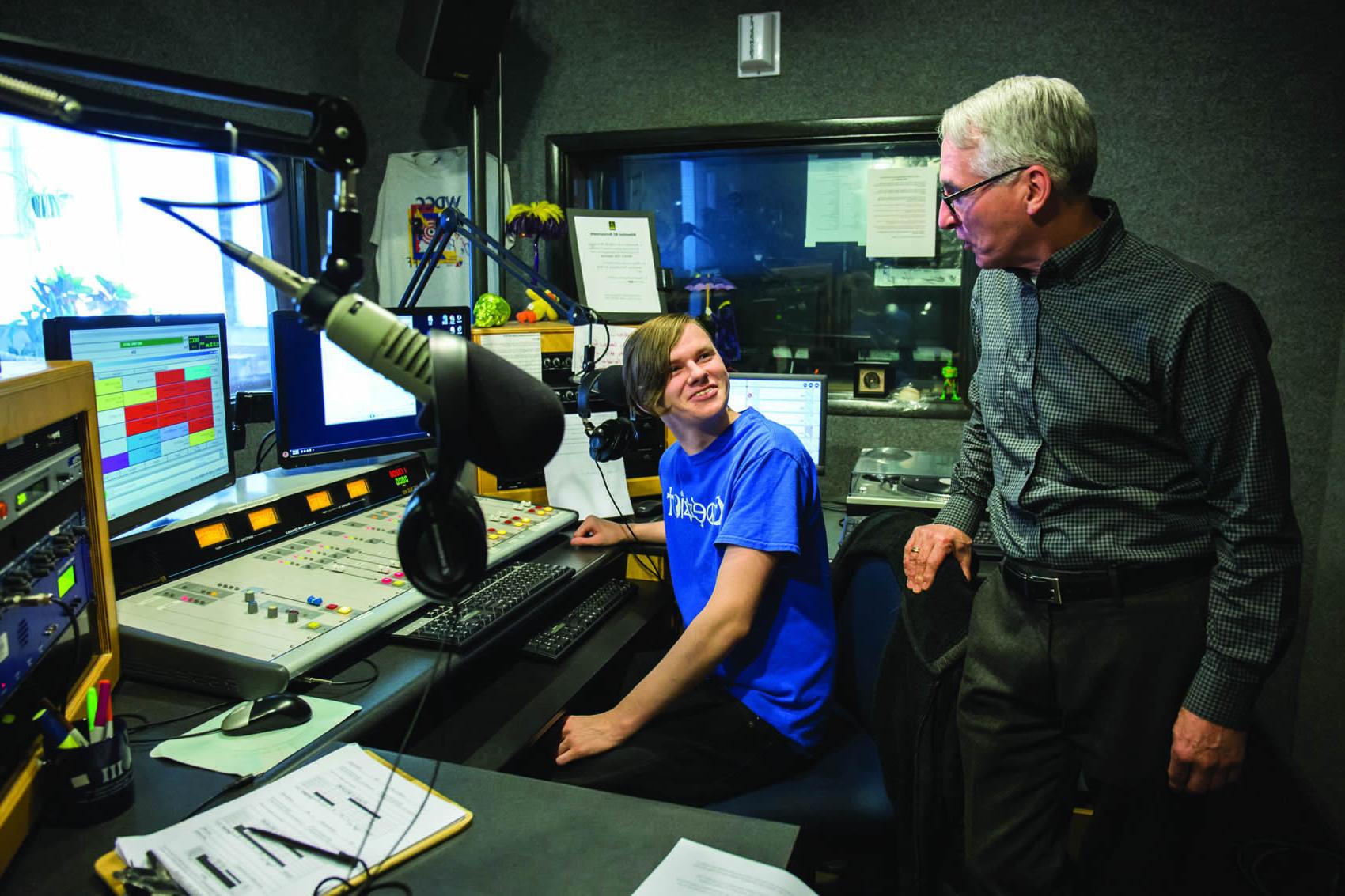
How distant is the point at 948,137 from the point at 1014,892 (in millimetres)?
1133

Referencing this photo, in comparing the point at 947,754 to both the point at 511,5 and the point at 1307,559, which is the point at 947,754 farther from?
the point at 511,5

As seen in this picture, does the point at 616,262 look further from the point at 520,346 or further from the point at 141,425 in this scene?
the point at 141,425

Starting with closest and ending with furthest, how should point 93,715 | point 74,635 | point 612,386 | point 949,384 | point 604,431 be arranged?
1. point 93,715
2. point 74,635
3. point 612,386
4. point 604,431
5. point 949,384

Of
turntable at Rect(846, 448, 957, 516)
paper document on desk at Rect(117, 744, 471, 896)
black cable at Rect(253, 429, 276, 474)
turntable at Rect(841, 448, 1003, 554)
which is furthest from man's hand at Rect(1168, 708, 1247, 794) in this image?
black cable at Rect(253, 429, 276, 474)

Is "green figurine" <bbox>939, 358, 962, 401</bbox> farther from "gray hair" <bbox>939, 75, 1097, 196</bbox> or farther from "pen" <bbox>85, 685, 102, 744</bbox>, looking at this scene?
"pen" <bbox>85, 685, 102, 744</bbox>

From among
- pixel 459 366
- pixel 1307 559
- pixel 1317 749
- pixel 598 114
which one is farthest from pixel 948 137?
pixel 1317 749

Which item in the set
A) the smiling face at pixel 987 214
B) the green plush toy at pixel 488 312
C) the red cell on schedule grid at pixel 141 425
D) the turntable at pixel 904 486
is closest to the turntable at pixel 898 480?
the turntable at pixel 904 486

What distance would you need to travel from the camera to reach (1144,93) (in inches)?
86.0

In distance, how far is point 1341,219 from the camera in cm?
209

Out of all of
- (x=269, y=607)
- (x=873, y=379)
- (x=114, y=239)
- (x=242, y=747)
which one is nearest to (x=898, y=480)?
(x=873, y=379)

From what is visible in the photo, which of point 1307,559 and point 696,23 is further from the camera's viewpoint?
point 696,23

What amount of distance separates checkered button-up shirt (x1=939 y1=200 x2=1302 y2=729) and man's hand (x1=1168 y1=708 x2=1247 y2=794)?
0.02 m

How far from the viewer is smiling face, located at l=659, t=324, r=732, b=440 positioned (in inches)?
60.8

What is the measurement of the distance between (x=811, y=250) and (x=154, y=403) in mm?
1756
